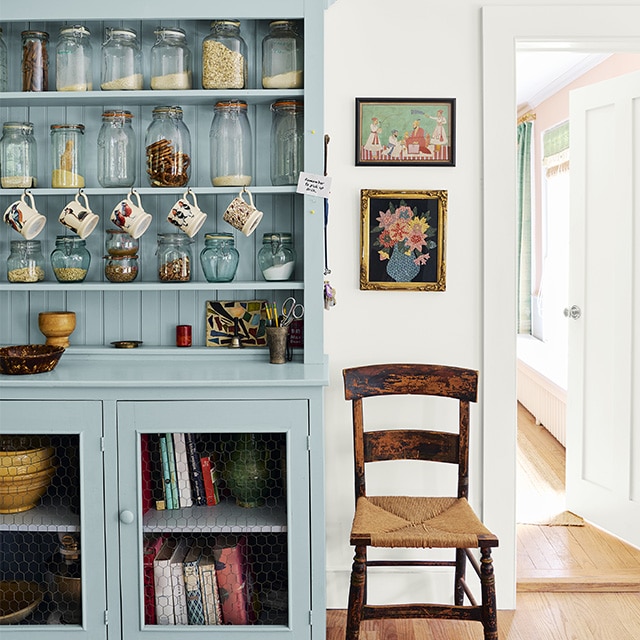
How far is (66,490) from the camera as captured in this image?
2258 millimetres

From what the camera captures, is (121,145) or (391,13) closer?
(121,145)

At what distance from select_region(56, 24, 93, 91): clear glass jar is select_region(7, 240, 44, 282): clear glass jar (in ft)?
1.74

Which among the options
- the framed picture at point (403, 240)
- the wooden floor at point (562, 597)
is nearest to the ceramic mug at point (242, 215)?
the framed picture at point (403, 240)

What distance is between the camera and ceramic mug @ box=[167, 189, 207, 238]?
2465 mm

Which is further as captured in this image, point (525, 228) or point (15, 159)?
point (525, 228)

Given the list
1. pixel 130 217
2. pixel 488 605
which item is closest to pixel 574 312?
pixel 488 605

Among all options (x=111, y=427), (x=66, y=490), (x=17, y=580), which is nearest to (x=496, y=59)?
(x=111, y=427)

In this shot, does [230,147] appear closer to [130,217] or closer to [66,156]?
[130,217]

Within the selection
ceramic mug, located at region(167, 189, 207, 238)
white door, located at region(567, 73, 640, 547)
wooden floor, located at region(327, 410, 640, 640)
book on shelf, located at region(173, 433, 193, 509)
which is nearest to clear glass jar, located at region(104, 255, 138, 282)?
ceramic mug, located at region(167, 189, 207, 238)

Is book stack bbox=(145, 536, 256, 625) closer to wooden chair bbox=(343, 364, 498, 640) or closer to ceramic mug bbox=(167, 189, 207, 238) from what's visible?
wooden chair bbox=(343, 364, 498, 640)

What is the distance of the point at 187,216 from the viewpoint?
2467 mm

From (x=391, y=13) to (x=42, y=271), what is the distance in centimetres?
152

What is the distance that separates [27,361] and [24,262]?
17.3 inches

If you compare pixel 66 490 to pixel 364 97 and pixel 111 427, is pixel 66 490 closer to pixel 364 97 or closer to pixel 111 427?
pixel 111 427
